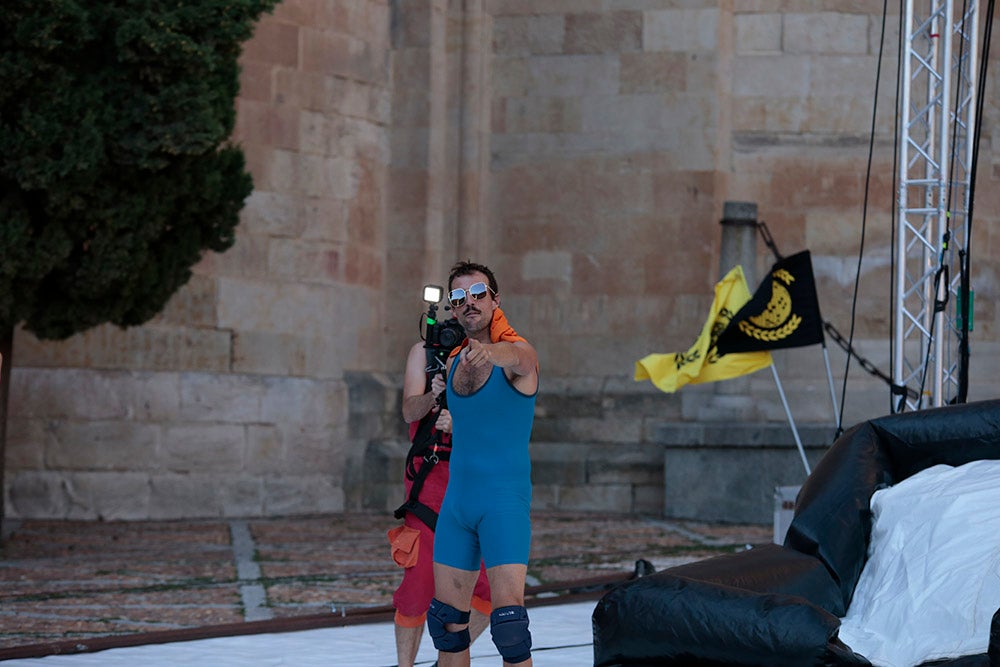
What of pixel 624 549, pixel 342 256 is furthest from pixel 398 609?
pixel 342 256

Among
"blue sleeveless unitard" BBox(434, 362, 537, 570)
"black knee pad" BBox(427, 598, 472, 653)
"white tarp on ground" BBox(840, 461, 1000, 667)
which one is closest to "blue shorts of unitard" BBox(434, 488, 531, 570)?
"blue sleeveless unitard" BBox(434, 362, 537, 570)

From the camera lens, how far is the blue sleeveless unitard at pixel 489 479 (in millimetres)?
4773

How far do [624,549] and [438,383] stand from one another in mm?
5690

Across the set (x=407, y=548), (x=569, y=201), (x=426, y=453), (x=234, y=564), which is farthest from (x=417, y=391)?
(x=569, y=201)

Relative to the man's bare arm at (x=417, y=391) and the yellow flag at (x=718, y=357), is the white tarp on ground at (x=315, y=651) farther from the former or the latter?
the yellow flag at (x=718, y=357)

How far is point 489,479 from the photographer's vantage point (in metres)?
4.80

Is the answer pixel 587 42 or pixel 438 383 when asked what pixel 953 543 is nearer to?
pixel 438 383

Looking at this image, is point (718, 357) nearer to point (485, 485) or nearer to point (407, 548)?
point (407, 548)

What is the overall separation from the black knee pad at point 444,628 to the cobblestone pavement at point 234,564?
219cm

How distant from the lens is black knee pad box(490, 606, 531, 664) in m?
4.68

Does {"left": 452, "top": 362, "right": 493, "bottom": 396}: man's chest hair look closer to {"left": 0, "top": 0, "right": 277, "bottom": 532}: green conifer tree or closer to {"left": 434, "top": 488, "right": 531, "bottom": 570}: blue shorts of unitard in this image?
{"left": 434, "top": 488, "right": 531, "bottom": 570}: blue shorts of unitard

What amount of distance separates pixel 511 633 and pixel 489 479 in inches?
19.3

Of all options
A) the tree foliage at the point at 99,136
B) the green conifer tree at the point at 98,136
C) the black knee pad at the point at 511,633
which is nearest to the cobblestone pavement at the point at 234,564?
the green conifer tree at the point at 98,136

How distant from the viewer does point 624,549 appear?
10.6 meters
